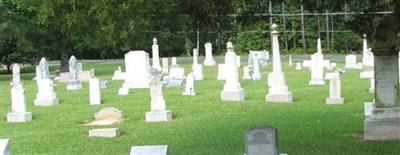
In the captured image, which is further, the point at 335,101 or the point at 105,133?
the point at 335,101

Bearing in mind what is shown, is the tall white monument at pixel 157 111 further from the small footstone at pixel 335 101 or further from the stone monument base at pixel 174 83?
the stone monument base at pixel 174 83

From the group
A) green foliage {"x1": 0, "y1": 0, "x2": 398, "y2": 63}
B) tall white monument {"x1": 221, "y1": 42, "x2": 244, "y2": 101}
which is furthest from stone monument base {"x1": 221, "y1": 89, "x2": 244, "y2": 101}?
green foliage {"x1": 0, "y1": 0, "x2": 398, "y2": 63}

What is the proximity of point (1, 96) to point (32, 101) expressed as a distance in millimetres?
3405

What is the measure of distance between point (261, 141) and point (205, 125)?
21.5 ft

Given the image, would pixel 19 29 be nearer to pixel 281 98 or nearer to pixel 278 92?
pixel 278 92

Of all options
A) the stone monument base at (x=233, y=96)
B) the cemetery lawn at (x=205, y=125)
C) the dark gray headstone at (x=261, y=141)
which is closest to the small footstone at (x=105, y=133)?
the cemetery lawn at (x=205, y=125)

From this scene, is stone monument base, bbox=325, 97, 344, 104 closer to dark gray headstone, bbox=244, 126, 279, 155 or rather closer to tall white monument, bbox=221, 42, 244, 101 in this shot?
tall white monument, bbox=221, 42, 244, 101

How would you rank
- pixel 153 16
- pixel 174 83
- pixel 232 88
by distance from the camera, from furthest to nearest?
1. pixel 174 83
2. pixel 232 88
3. pixel 153 16

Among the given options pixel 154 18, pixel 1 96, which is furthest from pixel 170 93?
pixel 154 18

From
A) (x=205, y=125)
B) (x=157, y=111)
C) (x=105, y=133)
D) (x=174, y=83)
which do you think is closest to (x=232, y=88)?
(x=157, y=111)

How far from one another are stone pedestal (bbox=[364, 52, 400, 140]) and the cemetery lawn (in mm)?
357

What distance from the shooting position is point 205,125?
51.0 ft

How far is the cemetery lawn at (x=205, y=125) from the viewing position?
12250mm

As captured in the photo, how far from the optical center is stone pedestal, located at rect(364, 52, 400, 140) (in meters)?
12.6
